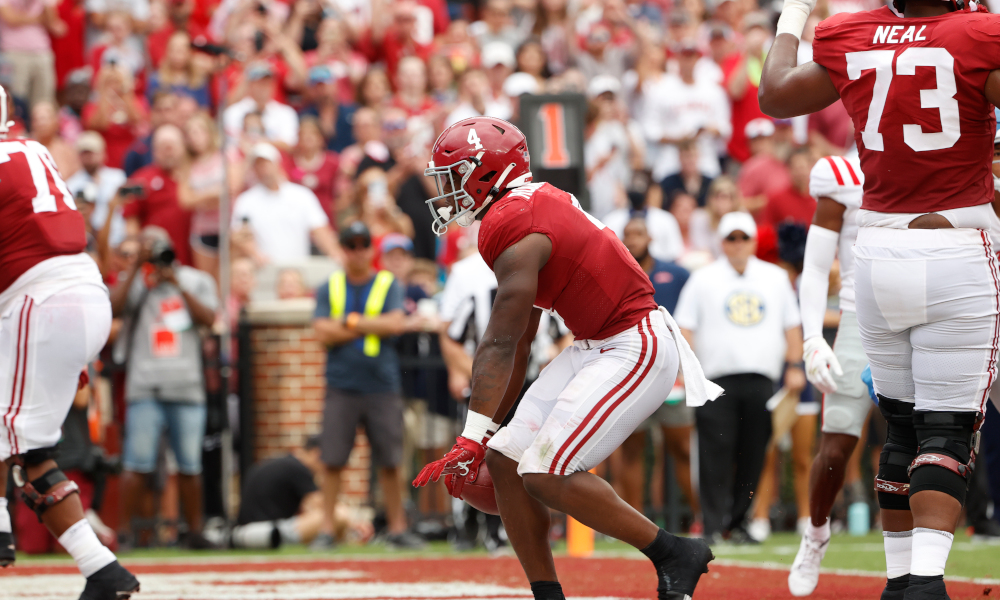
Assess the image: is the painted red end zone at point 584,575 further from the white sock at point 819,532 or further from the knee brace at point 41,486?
the knee brace at point 41,486

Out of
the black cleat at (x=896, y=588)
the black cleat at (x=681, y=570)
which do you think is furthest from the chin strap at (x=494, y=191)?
the black cleat at (x=896, y=588)

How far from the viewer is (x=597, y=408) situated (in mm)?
4582

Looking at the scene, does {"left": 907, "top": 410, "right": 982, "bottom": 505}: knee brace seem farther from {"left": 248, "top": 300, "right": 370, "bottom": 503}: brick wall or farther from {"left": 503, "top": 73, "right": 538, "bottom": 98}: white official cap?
{"left": 503, "top": 73, "right": 538, "bottom": 98}: white official cap

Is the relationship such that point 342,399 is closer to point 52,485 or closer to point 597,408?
point 52,485

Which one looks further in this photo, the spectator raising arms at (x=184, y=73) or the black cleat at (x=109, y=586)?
the spectator raising arms at (x=184, y=73)

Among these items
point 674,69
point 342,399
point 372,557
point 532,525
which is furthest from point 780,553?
point 674,69

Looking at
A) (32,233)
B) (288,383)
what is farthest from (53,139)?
(32,233)

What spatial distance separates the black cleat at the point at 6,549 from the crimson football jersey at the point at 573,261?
→ 2734 mm

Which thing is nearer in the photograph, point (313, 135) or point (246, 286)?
point (246, 286)

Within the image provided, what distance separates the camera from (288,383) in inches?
445

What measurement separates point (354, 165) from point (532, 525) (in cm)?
859

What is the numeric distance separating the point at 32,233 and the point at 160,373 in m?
4.63

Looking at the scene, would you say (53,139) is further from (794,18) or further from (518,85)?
(794,18)

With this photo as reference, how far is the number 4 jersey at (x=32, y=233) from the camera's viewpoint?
5.69m
